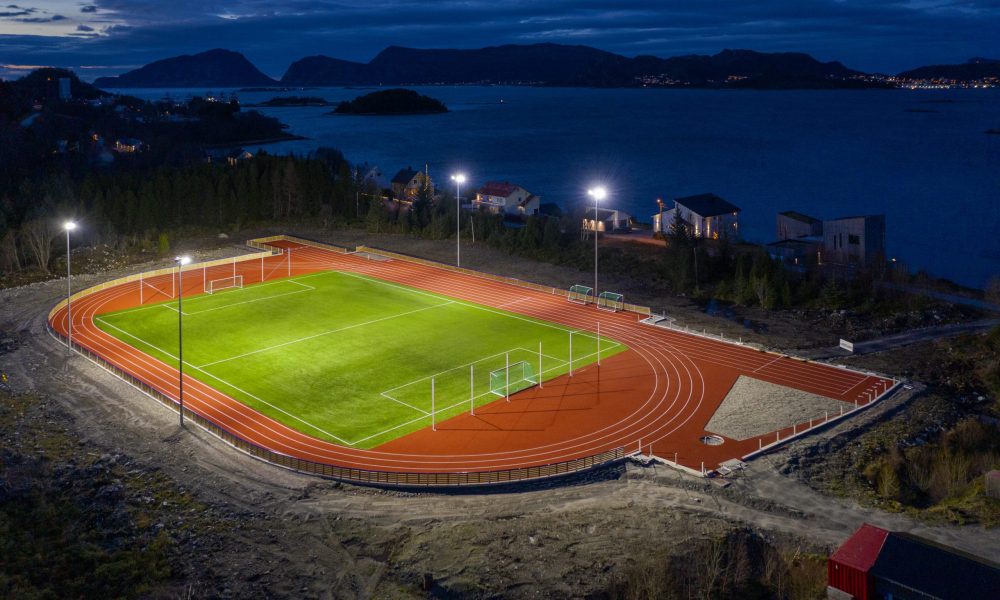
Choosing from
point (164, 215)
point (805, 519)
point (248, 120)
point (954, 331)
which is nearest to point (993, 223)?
point (954, 331)

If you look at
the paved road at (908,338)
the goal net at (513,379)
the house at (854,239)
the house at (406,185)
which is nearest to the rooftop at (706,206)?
the house at (854,239)

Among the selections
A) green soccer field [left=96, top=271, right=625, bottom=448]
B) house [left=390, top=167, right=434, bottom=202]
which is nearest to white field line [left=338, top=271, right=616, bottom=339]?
green soccer field [left=96, top=271, right=625, bottom=448]

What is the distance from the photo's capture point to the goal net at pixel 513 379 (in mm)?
35000

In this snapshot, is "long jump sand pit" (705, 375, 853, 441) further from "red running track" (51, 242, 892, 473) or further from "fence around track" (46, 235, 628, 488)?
"fence around track" (46, 235, 628, 488)

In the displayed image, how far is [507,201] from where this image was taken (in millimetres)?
83812

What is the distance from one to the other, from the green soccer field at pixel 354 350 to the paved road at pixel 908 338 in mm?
10021

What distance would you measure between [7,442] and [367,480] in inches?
522

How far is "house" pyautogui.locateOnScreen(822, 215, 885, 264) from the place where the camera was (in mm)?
55969

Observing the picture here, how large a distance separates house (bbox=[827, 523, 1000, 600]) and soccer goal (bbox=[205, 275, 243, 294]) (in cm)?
4299

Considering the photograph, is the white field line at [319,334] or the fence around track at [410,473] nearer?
the fence around track at [410,473]

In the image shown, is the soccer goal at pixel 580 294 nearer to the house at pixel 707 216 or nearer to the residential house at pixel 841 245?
the residential house at pixel 841 245

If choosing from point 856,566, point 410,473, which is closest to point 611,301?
point 410,473

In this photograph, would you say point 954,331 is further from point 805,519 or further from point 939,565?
point 939,565

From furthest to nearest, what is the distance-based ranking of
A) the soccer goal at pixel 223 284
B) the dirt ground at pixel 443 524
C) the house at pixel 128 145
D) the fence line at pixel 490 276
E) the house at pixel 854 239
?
the house at pixel 128 145 < the house at pixel 854 239 < the soccer goal at pixel 223 284 < the fence line at pixel 490 276 < the dirt ground at pixel 443 524
